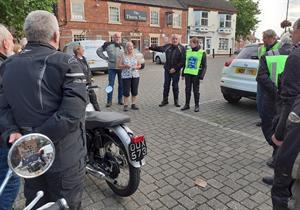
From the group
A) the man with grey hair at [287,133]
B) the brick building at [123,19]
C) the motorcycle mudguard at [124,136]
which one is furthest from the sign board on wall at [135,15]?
the man with grey hair at [287,133]

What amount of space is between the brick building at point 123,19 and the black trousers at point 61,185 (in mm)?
23593

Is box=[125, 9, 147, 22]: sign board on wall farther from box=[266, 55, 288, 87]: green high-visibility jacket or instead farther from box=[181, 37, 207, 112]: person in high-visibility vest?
box=[266, 55, 288, 87]: green high-visibility jacket

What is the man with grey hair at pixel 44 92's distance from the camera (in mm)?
1811

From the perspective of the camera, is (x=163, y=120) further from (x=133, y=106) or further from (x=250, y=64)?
(x=250, y=64)

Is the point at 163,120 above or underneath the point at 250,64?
underneath

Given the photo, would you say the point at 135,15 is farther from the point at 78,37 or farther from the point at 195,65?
Answer: the point at 195,65

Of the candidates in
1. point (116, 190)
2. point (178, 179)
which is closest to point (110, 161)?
point (116, 190)

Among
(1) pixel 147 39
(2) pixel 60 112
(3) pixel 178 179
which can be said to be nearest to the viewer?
(2) pixel 60 112

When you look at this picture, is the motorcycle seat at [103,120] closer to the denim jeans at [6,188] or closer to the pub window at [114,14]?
the denim jeans at [6,188]

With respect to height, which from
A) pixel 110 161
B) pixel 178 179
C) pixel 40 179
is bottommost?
pixel 178 179

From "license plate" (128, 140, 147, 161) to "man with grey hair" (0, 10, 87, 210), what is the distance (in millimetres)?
930

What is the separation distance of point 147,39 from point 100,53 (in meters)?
24.1

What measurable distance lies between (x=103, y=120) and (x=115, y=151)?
442 mm

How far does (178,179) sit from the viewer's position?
3.53 m
